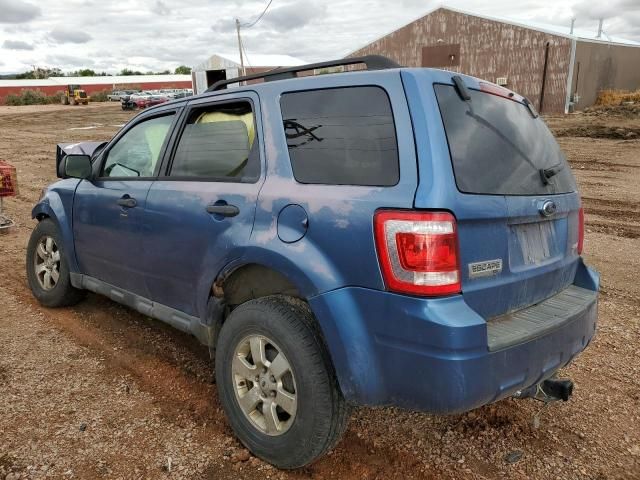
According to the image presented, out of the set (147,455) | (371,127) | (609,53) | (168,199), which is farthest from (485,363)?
(609,53)

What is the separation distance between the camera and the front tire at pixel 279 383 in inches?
96.7

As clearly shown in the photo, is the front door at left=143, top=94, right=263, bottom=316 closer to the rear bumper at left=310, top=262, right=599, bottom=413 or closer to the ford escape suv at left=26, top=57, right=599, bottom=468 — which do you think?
the ford escape suv at left=26, top=57, right=599, bottom=468

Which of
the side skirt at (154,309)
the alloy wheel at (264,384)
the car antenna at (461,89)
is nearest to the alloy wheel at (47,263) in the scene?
the side skirt at (154,309)

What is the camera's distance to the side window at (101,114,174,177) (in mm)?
3676

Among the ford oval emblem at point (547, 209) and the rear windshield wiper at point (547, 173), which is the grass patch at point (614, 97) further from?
the ford oval emblem at point (547, 209)

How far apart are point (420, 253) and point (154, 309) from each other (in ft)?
6.85

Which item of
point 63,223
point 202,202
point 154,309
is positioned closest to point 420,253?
point 202,202

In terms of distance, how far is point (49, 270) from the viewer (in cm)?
482

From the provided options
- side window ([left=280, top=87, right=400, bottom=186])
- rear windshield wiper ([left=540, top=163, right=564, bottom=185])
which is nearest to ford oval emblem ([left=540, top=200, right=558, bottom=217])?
rear windshield wiper ([left=540, top=163, right=564, bottom=185])

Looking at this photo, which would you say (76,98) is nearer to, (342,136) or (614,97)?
(614,97)

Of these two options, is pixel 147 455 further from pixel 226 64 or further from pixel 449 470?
pixel 226 64

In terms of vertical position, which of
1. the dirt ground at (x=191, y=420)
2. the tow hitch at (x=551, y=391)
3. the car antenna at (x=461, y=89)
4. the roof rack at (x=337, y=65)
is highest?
the roof rack at (x=337, y=65)

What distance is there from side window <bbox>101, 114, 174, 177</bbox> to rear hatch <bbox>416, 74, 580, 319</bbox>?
6.71 ft

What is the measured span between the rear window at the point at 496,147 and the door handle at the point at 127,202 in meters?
2.18
